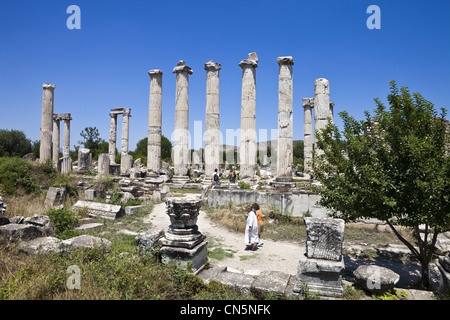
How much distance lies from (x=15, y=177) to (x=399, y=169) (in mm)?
16815

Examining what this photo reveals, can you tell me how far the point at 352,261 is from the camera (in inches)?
293

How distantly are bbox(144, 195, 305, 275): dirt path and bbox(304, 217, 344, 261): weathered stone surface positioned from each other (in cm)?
193

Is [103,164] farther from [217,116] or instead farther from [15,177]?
[217,116]

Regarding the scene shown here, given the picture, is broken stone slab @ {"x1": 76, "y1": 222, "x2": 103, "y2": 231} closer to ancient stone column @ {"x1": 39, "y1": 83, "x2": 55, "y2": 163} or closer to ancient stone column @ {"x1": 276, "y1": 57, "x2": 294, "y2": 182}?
ancient stone column @ {"x1": 276, "y1": 57, "x2": 294, "y2": 182}

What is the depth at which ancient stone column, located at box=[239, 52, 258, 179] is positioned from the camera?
19109 mm

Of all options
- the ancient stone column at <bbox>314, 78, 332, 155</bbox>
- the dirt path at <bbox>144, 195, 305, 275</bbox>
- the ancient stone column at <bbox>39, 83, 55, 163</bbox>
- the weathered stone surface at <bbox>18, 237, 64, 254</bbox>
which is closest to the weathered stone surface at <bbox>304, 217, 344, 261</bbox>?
the dirt path at <bbox>144, 195, 305, 275</bbox>

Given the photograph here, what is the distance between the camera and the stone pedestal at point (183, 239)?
5.59 meters

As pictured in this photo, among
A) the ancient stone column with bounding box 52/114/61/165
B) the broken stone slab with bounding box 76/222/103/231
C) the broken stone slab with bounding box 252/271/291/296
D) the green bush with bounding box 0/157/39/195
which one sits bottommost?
the broken stone slab with bounding box 76/222/103/231

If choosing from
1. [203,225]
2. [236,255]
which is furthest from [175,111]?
[236,255]

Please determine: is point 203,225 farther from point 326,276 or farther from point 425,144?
point 425,144

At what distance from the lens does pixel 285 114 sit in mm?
17500

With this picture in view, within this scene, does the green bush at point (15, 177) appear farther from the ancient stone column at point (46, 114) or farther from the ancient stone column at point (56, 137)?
the ancient stone column at point (56, 137)
